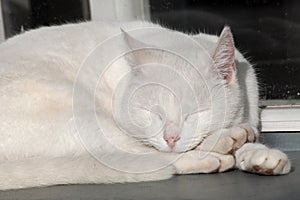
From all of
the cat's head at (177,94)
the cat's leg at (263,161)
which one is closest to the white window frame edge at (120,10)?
the cat's head at (177,94)

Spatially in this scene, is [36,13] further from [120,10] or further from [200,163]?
[200,163]

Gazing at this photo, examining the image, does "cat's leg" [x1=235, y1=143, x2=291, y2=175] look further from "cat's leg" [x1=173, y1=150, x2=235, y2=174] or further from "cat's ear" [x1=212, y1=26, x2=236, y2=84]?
"cat's ear" [x1=212, y1=26, x2=236, y2=84]

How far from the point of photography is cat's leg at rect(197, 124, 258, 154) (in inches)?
96.7

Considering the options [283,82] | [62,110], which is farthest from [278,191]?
[283,82]

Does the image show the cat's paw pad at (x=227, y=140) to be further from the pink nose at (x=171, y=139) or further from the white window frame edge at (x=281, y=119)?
the white window frame edge at (x=281, y=119)

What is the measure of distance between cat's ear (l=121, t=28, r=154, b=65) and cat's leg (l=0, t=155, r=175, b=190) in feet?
1.34

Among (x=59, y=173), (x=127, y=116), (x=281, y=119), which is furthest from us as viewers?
(x=281, y=119)

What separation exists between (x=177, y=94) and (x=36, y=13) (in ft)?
3.70

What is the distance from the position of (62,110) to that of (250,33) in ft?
3.40

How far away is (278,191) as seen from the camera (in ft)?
7.27

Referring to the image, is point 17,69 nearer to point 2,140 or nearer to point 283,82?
point 2,140

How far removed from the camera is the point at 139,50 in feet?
8.25

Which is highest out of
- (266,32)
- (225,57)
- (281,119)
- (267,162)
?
(225,57)

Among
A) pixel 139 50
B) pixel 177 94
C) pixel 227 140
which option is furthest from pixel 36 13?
pixel 227 140
